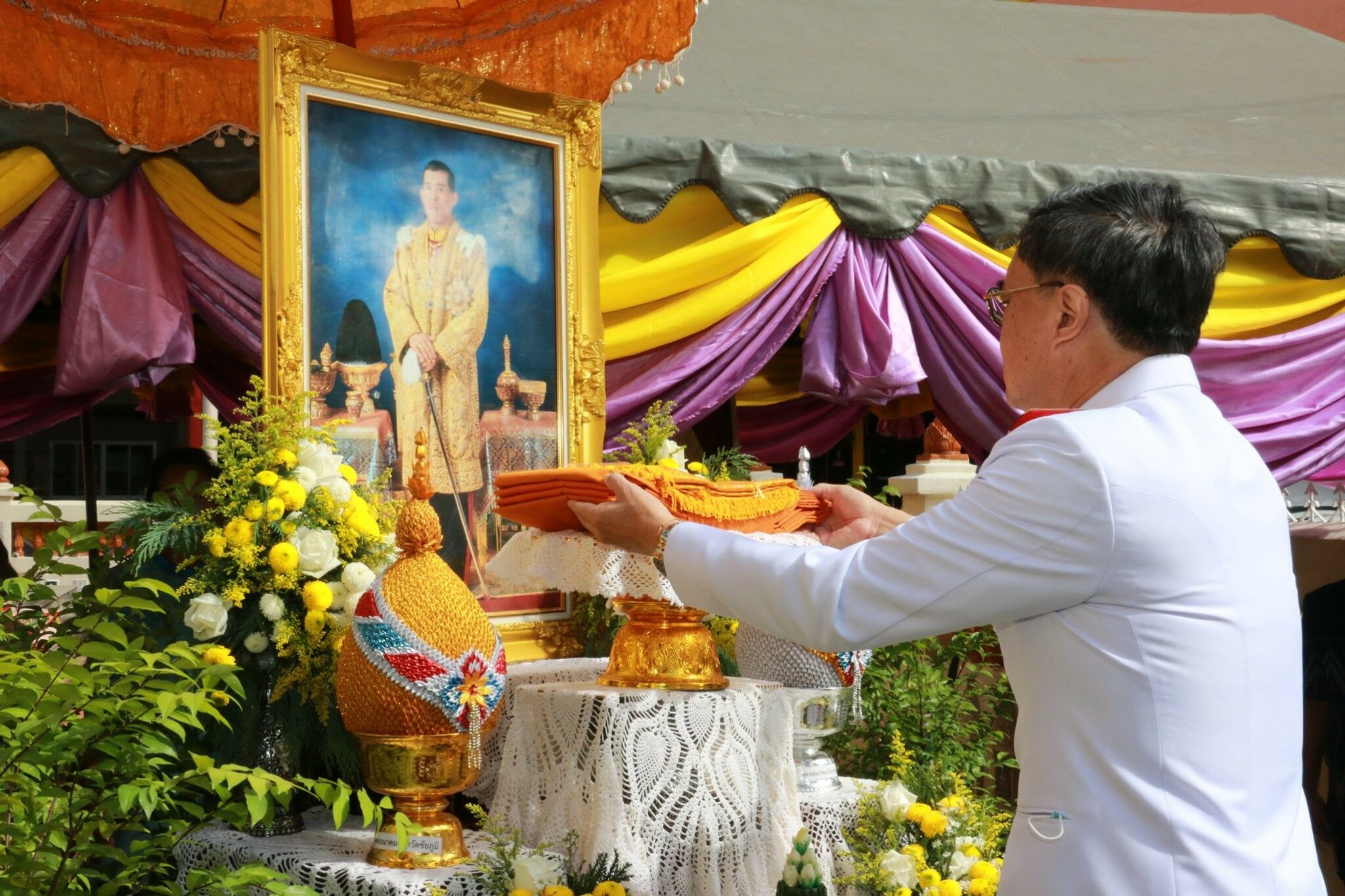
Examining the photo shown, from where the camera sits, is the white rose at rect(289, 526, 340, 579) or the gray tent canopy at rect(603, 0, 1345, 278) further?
the gray tent canopy at rect(603, 0, 1345, 278)

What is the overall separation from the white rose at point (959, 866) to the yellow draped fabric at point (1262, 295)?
7.52ft

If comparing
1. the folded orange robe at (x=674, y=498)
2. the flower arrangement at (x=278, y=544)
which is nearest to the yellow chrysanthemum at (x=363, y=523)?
the flower arrangement at (x=278, y=544)

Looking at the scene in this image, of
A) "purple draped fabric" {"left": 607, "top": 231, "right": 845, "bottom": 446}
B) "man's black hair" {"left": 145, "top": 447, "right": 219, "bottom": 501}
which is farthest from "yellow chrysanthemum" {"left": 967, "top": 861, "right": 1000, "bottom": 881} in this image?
"man's black hair" {"left": 145, "top": 447, "right": 219, "bottom": 501}

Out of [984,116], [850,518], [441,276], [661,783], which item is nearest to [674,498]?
[850,518]

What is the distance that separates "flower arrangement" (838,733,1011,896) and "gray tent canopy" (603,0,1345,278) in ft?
5.63

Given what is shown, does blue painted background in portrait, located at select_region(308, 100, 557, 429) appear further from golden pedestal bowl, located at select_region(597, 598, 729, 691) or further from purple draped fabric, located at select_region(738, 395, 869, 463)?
purple draped fabric, located at select_region(738, 395, 869, 463)

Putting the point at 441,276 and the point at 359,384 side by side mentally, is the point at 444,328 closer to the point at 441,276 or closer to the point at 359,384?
the point at 441,276

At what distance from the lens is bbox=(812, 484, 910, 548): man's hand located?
7.74 feet

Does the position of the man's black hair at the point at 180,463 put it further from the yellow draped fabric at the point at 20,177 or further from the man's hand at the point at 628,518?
the man's hand at the point at 628,518

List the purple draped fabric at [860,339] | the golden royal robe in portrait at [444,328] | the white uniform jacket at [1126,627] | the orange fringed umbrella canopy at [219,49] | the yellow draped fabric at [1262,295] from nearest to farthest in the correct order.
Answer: the white uniform jacket at [1126,627] → the golden royal robe in portrait at [444,328] → the orange fringed umbrella canopy at [219,49] → the purple draped fabric at [860,339] → the yellow draped fabric at [1262,295]

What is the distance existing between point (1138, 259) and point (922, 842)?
1.30m

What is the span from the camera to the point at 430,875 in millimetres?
2111

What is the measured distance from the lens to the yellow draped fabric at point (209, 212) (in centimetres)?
314

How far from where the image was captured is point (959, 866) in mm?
2445
